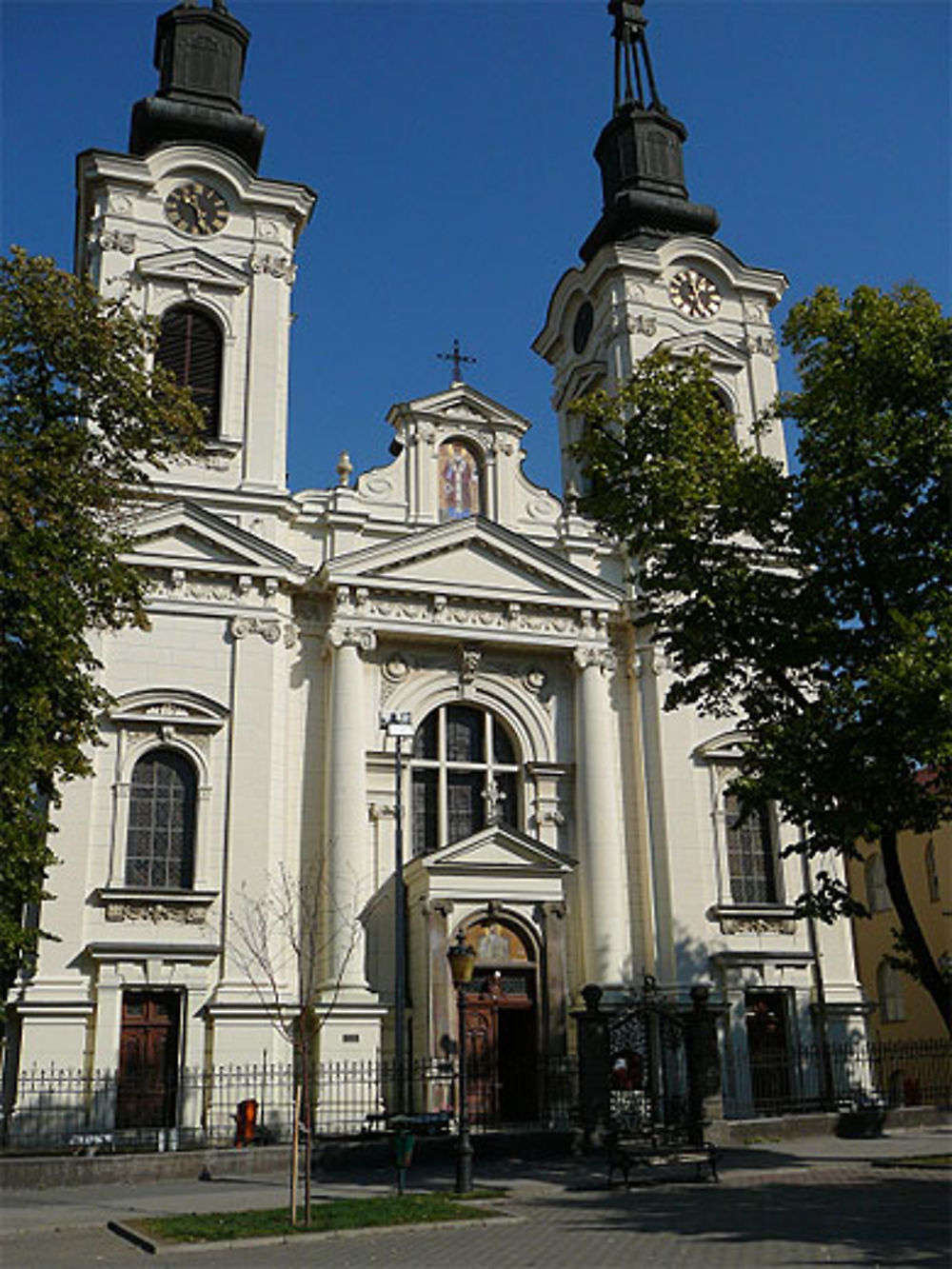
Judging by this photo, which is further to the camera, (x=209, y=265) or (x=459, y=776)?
(x=209, y=265)

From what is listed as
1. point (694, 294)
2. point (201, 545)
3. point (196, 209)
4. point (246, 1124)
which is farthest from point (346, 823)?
point (694, 294)

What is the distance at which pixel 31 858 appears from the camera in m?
A: 18.7

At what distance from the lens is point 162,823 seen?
26.3m

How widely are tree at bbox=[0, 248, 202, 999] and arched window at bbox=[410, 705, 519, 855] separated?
927cm

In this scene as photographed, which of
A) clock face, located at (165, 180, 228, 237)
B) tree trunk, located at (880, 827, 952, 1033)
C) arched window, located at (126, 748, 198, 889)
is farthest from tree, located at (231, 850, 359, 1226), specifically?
clock face, located at (165, 180, 228, 237)

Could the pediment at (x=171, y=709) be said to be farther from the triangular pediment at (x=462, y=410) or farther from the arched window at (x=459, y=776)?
the triangular pediment at (x=462, y=410)

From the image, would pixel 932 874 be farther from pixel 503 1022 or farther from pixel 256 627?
pixel 256 627

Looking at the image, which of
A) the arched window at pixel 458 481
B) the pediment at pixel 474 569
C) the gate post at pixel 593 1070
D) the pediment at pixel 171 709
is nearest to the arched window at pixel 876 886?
the pediment at pixel 474 569

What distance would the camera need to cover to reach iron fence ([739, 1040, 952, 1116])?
27.8 meters

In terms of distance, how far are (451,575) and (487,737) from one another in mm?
3890

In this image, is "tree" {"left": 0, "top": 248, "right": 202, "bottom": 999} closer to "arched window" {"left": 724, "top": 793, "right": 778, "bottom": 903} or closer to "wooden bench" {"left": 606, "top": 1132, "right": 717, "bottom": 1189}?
"wooden bench" {"left": 606, "top": 1132, "right": 717, "bottom": 1189}

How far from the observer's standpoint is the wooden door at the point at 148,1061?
2423 cm

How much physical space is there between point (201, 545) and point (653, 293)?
50.2ft

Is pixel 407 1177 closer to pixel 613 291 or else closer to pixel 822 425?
pixel 822 425
